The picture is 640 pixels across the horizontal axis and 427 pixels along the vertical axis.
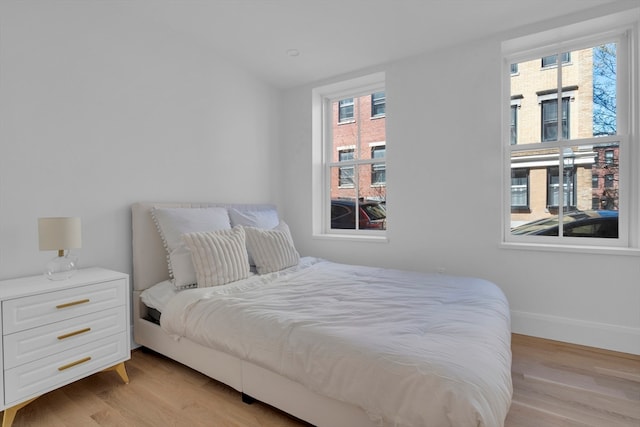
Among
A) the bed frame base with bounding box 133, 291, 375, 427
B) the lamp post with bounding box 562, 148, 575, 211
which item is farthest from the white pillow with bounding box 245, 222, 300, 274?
the lamp post with bounding box 562, 148, 575, 211

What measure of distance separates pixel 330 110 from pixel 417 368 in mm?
3398

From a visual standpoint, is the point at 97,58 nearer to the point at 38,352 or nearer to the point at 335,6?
the point at 335,6

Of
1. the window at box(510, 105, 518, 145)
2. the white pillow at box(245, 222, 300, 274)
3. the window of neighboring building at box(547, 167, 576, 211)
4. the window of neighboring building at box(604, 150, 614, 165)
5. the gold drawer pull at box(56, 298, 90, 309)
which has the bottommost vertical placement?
the gold drawer pull at box(56, 298, 90, 309)

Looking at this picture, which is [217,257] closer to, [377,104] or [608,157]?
[377,104]

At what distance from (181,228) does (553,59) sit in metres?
3.42

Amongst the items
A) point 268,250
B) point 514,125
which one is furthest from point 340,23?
point 268,250

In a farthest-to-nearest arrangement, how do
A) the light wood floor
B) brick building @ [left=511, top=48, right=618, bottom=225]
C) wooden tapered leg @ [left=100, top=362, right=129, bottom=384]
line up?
brick building @ [left=511, top=48, right=618, bottom=225] < wooden tapered leg @ [left=100, top=362, right=129, bottom=384] < the light wood floor

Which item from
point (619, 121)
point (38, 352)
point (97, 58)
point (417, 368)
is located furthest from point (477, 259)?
point (97, 58)

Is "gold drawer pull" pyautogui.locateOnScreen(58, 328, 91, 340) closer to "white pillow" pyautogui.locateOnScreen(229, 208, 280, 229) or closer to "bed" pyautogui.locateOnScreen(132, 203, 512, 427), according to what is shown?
"bed" pyautogui.locateOnScreen(132, 203, 512, 427)

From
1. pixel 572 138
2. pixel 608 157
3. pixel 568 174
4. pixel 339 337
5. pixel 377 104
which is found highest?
pixel 377 104

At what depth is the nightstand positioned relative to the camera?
1.55m

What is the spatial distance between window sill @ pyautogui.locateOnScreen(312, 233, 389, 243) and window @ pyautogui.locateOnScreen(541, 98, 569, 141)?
1.69m

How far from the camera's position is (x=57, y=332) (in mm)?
1710

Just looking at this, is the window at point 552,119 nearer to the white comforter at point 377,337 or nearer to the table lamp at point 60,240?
the white comforter at point 377,337
